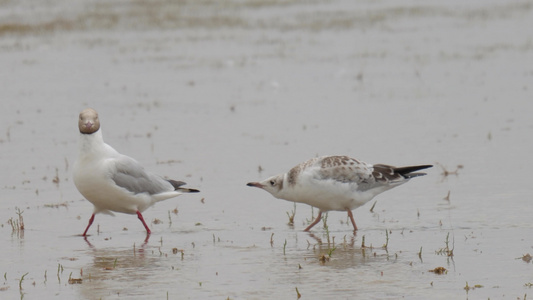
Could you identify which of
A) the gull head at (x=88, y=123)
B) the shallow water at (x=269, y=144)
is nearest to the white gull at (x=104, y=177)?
the gull head at (x=88, y=123)

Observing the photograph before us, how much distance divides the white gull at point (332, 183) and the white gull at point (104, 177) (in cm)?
118

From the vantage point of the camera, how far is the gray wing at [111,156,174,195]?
10445 mm

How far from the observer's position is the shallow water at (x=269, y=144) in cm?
847

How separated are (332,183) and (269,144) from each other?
5358mm

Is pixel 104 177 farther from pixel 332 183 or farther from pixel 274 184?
pixel 332 183

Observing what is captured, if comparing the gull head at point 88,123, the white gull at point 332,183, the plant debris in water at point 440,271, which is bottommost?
the plant debris in water at point 440,271

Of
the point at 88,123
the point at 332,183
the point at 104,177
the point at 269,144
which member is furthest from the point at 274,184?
the point at 269,144

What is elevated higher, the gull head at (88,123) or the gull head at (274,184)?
the gull head at (88,123)

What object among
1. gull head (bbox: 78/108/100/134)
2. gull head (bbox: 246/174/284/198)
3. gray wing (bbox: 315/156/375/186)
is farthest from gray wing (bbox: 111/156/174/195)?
gray wing (bbox: 315/156/375/186)

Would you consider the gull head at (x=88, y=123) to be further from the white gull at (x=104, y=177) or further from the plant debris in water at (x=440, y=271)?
the plant debris in water at (x=440, y=271)

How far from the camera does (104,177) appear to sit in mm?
10250

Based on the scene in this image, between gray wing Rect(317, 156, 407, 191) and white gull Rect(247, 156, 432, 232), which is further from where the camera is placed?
gray wing Rect(317, 156, 407, 191)

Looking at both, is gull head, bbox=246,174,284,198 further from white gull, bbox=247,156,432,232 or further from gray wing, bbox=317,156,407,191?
gray wing, bbox=317,156,407,191

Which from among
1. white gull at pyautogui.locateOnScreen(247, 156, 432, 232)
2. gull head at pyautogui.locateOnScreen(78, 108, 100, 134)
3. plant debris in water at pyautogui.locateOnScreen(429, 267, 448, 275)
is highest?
Answer: gull head at pyautogui.locateOnScreen(78, 108, 100, 134)
